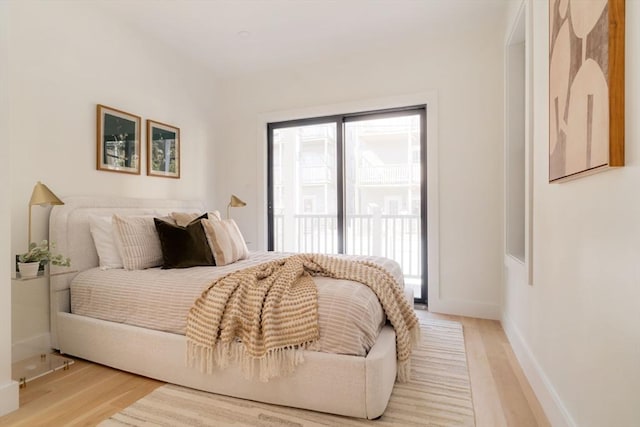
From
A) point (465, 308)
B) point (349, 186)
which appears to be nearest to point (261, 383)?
point (465, 308)

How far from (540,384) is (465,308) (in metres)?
1.54

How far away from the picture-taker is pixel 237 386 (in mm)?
1792

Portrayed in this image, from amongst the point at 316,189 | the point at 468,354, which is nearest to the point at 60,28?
the point at 316,189

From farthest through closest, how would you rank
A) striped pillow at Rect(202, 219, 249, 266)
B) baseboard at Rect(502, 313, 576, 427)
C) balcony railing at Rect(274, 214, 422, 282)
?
balcony railing at Rect(274, 214, 422, 282)
striped pillow at Rect(202, 219, 249, 266)
baseboard at Rect(502, 313, 576, 427)

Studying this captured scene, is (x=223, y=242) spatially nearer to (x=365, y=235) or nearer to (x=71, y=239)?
(x=71, y=239)

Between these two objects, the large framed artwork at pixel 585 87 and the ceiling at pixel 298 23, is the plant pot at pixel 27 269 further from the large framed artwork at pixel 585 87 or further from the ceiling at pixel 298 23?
the large framed artwork at pixel 585 87

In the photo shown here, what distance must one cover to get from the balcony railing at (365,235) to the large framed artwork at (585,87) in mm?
2788

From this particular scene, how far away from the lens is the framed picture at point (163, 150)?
11.1 feet

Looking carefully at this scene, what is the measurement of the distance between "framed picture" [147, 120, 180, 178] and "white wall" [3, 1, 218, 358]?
7 centimetres

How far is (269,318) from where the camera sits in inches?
65.1

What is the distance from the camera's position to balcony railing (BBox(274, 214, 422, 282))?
4418 millimetres

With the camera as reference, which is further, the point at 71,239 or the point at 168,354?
the point at 71,239

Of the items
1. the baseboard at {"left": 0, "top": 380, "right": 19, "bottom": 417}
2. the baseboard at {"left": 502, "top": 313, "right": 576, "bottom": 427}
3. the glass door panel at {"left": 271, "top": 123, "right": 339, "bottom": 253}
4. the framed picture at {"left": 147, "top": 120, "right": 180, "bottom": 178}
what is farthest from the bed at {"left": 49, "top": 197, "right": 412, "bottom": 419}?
the glass door panel at {"left": 271, "top": 123, "right": 339, "bottom": 253}

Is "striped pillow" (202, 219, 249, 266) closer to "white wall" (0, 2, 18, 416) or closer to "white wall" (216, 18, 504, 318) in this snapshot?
"white wall" (0, 2, 18, 416)
